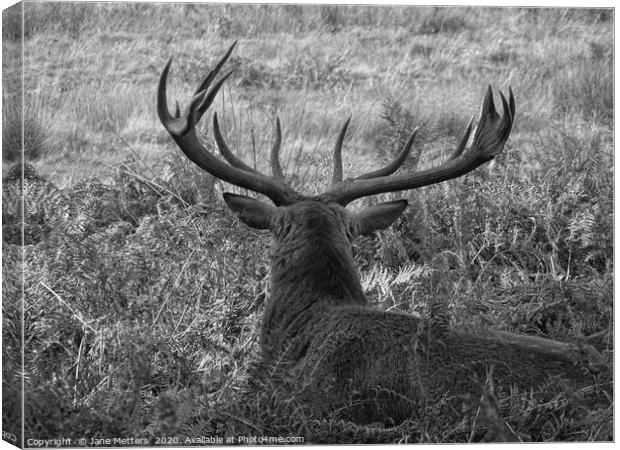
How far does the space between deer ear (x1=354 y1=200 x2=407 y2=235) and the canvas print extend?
0.01 m

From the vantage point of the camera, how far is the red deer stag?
21.4 feet

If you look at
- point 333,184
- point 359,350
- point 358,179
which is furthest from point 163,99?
point 359,350

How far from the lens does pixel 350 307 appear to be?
22.9 ft

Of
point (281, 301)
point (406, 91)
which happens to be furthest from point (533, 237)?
point (281, 301)

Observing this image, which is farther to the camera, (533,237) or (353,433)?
(533,237)

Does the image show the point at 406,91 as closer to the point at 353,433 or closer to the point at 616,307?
the point at 616,307

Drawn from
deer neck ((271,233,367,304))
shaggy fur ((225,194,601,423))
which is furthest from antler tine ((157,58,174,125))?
deer neck ((271,233,367,304))

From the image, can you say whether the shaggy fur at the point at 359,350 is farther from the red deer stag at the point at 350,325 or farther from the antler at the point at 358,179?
the antler at the point at 358,179

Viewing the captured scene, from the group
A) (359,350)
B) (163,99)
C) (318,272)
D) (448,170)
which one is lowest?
(359,350)

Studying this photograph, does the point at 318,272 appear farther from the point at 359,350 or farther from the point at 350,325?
the point at 359,350

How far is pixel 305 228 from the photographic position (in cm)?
724

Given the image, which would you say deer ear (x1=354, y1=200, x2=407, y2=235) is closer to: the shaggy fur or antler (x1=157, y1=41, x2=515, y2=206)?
antler (x1=157, y1=41, x2=515, y2=206)

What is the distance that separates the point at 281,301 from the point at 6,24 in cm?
187

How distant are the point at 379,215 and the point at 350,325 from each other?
914 millimetres
